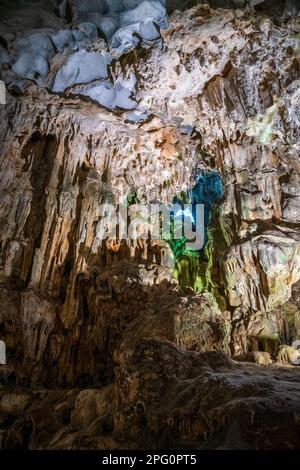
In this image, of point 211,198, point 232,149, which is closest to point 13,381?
point 232,149

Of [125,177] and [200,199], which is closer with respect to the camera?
[125,177]

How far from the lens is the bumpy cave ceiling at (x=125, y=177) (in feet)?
22.9

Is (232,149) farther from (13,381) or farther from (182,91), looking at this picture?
(13,381)

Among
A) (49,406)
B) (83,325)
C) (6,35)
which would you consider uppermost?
(6,35)

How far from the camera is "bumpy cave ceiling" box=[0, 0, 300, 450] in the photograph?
22.9 ft

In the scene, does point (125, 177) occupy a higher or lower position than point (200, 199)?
lower

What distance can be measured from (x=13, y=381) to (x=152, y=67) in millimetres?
6720

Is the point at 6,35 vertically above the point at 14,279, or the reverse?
the point at 6,35

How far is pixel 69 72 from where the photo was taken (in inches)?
329

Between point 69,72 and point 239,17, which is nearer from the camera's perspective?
point 239,17

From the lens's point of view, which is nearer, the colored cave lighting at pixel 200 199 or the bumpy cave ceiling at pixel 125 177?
the bumpy cave ceiling at pixel 125 177

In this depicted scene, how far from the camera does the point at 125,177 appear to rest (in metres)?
10.0

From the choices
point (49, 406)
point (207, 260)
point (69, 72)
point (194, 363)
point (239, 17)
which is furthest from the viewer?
point (207, 260)

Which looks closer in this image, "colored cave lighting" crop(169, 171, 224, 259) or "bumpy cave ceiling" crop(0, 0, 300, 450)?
"bumpy cave ceiling" crop(0, 0, 300, 450)
